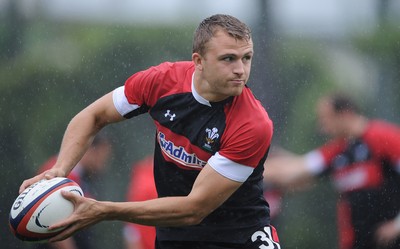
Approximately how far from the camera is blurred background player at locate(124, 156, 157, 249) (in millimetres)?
7051

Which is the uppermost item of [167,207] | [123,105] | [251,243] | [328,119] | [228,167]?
[123,105]

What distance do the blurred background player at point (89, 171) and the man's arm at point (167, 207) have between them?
8.17 feet

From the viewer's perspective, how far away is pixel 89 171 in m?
7.27

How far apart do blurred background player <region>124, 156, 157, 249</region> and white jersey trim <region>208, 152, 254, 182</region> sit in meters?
2.16

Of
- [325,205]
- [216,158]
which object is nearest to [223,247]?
[216,158]

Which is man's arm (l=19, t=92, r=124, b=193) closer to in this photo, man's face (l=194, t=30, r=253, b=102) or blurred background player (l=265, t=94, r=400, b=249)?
man's face (l=194, t=30, r=253, b=102)

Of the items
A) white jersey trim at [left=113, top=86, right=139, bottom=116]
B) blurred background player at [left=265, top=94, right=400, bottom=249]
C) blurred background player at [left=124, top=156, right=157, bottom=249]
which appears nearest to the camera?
white jersey trim at [left=113, top=86, right=139, bottom=116]

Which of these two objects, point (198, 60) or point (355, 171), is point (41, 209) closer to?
point (198, 60)

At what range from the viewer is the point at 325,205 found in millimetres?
7312

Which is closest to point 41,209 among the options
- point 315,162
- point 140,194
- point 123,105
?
point 123,105

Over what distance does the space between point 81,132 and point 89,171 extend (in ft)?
6.76

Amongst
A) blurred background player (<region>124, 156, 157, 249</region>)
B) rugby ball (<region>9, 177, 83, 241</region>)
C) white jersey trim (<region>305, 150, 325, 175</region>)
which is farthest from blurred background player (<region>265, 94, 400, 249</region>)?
rugby ball (<region>9, 177, 83, 241</region>)

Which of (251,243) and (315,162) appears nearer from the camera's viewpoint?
(251,243)

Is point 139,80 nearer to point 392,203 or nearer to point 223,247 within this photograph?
point 223,247
